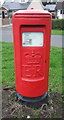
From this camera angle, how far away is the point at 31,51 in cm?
279

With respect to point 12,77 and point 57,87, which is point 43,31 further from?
point 12,77

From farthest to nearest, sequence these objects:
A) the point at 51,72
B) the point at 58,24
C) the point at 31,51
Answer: the point at 58,24, the point at 51,72, the point at 31,51

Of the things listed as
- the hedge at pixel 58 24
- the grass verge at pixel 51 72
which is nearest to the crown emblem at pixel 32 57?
the grass verge at pixel 51 72

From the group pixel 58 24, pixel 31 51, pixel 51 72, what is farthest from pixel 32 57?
pixel 58 24

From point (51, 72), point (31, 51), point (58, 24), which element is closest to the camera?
point (31, 51)

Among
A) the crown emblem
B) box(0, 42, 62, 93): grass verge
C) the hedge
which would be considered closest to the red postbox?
the crown emblem

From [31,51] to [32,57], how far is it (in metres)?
0.10

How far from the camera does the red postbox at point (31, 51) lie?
105 inches

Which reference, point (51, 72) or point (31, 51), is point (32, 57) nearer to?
point (31, 51)

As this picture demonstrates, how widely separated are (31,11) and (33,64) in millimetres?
799

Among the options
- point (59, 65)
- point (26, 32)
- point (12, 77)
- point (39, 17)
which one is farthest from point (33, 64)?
point (59, 65)

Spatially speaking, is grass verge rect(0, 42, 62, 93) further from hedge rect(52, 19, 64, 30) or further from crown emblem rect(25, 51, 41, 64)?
hedge rect(52, 19, 64, 30)

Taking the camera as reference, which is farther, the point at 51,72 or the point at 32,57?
the point at 51,72

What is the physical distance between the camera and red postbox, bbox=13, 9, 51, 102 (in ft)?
8.77
